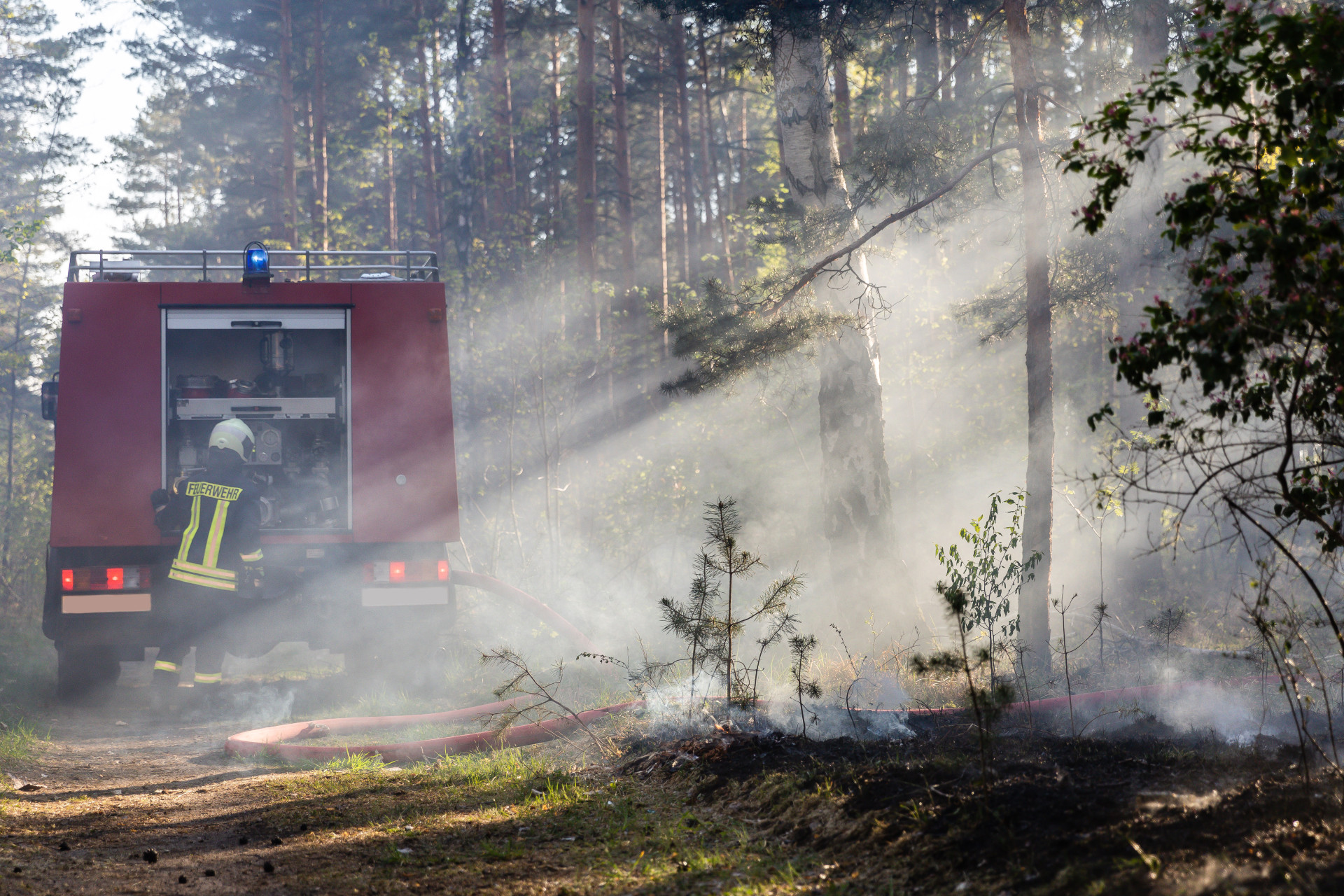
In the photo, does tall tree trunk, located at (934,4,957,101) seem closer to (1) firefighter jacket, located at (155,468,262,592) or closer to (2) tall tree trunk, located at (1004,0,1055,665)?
(2) tall tree trunk, located at (1004,0,1055,665)

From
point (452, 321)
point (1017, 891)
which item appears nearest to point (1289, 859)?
point (1017, 891)

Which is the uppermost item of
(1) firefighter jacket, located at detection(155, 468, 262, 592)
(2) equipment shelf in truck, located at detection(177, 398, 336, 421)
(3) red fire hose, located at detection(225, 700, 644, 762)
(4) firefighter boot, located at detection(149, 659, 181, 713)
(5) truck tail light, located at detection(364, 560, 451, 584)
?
(2) equipment shelf in truck, located at detection(177, 398, 336, 421)

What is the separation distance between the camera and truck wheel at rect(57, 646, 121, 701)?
7.80m

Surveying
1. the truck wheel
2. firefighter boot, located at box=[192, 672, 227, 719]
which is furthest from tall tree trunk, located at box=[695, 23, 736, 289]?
the truck wheel

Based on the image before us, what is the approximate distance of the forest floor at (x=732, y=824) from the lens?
309 centimetres

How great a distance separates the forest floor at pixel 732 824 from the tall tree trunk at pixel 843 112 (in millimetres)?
7493

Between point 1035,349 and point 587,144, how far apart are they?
13.4 m

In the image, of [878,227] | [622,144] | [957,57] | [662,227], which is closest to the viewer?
[878,227]

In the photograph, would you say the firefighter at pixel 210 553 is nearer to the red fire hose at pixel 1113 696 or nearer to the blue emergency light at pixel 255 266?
the blue emergency light at pixel 255 266

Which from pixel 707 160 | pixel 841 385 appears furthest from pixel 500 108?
pixel 841 385

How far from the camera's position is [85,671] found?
786 cm

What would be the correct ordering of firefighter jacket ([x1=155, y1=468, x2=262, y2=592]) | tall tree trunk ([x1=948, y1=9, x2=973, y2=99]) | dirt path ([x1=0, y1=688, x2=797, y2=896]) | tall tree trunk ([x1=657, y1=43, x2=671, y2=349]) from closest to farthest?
dirt path ([x1=0, y1=688, x2=797, y2=896]) → firefighter jacket ([x1=155, y1=468, x2=262, y2=592]) → tall tree trunk ([x1=948, y1=9, x2=973, y2=99]) → tall tree trunk ([x1=657, y1=43, x2=671, y2=349])

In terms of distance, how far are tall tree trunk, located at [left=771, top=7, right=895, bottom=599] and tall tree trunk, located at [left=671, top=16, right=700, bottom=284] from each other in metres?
12.2

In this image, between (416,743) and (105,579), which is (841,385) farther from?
(105,579)
